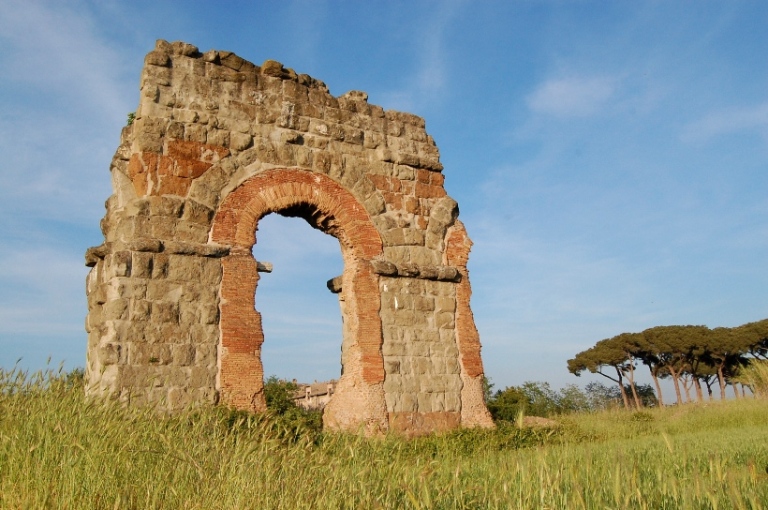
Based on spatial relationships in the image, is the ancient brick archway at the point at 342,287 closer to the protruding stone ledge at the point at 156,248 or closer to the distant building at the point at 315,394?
the protruding stone ledge at the point at 156,248

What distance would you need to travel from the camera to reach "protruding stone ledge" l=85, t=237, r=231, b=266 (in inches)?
302

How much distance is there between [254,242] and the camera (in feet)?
28.1

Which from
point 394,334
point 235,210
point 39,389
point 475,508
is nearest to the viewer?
point 475,508

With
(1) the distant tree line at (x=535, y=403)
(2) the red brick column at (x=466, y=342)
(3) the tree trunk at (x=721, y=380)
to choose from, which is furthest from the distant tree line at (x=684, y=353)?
(2) the red brick column at (x=466, y=342)

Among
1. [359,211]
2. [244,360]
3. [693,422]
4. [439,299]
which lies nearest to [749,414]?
[693,422]

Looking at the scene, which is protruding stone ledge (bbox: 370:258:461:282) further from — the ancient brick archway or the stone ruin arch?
the ancient brick archway

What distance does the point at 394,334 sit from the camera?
9.25 metres

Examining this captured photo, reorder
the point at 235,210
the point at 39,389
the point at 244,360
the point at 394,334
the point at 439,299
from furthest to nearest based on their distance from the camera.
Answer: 1. the point at 439,299
2. the point at 394,334
3. the point at 235,210
4. the point at 244,360
5. the point at 39,389

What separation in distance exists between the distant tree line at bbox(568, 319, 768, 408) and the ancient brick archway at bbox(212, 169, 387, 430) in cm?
2170

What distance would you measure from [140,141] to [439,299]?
4800 mm

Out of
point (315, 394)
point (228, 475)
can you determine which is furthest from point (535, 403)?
point (228, 475)

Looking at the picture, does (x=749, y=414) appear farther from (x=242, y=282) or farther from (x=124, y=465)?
(x=124, y=465)

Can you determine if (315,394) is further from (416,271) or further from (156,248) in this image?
(156,248)

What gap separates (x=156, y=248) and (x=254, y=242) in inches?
51.5
